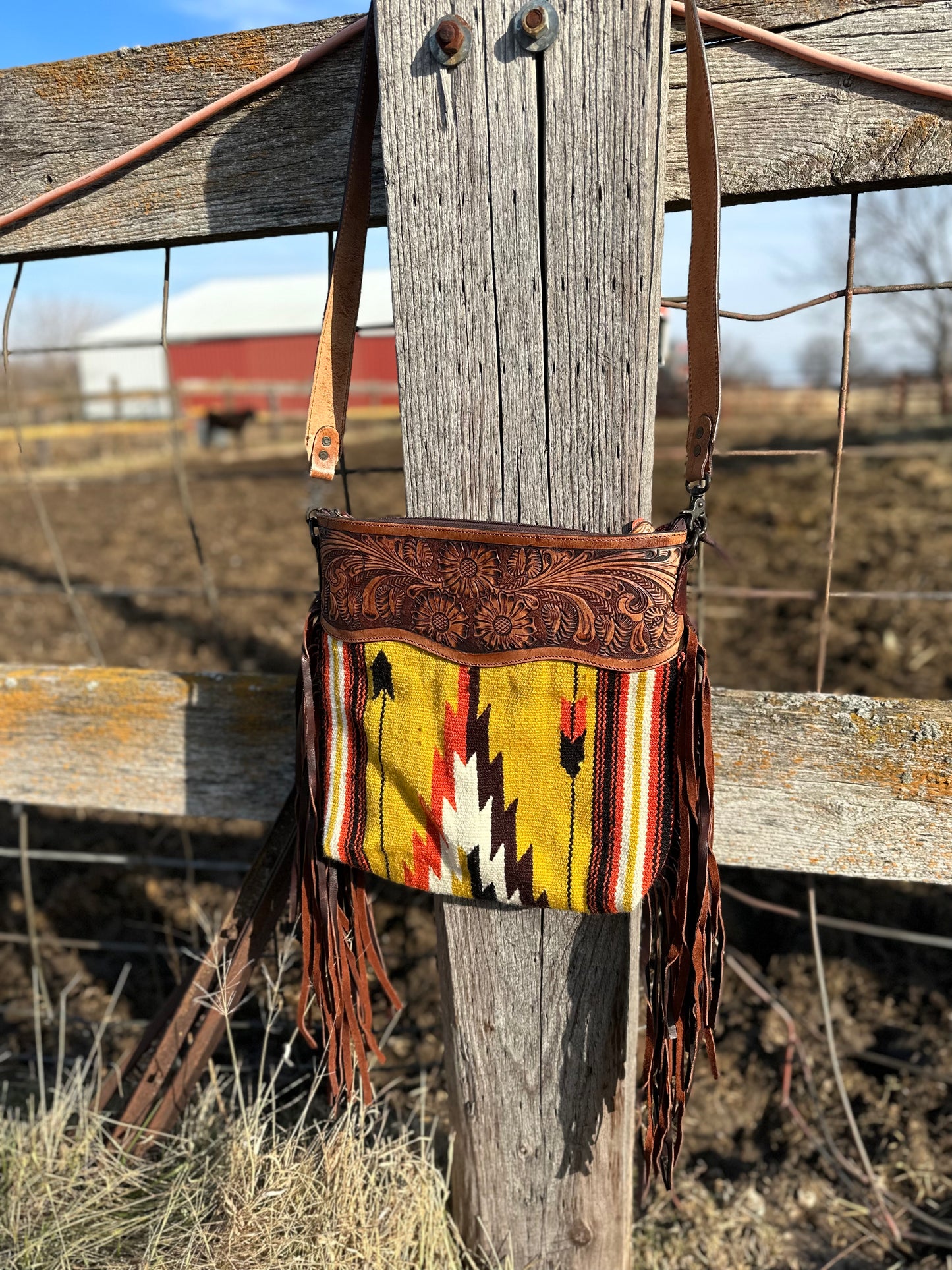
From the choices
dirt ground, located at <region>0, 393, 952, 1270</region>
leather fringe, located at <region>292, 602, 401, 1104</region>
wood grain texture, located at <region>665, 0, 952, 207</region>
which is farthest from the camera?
dirt ground, located at <region>0, 393, 952, 1270</region>

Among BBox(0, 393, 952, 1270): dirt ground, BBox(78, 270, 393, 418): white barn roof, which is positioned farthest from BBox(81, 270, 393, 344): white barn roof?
BBox(0, 393, 952, 1270): dirt ground

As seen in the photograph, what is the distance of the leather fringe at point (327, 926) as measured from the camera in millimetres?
1210

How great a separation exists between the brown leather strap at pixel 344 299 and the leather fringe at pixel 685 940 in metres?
0.51

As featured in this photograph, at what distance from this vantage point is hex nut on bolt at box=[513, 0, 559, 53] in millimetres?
897

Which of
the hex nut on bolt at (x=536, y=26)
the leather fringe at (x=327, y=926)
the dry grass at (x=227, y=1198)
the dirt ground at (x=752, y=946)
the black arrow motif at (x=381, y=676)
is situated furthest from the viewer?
the dirt ground at (x=752, y=946)

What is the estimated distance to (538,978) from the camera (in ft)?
4.18

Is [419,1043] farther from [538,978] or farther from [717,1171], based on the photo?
[538,978]

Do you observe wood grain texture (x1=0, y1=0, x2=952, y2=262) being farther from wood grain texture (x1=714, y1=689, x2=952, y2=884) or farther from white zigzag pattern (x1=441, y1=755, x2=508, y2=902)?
wood grain texture (x1=714, y1=689, x2=952, y2=884)

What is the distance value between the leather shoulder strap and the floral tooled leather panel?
0.38ft

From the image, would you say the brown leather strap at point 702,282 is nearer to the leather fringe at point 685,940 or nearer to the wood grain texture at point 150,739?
the leather fringe at point 685,940

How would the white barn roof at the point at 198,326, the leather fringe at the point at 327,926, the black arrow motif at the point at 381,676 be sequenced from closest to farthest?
the black arrow motif at the point at 381,676, the leather fringe at the point at 327,926, the white barn roof at the point at 198,326

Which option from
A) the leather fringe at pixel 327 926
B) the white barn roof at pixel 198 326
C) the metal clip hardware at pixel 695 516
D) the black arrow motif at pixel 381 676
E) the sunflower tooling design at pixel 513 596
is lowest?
the leather fringe at pixel 327 926

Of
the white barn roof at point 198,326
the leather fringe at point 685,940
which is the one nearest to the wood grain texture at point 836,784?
the leather fringe at point 685,940

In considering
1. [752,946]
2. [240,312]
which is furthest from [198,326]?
[752,946]
